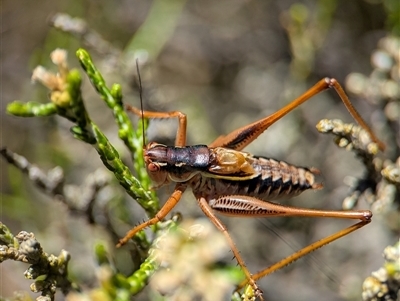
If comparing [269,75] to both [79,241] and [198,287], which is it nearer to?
[79,241]

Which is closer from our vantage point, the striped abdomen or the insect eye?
the insect eye

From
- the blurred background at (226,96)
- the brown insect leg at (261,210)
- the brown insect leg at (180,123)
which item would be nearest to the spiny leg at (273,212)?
the brown insect leg at (261,210)

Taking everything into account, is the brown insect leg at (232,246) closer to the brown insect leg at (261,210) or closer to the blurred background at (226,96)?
the brown insect leg at (261,210)

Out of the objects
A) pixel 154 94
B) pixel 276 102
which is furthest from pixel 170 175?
pixel 276 102

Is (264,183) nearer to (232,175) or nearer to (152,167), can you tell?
(232,175)

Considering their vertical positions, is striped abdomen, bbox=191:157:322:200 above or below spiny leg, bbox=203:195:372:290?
above

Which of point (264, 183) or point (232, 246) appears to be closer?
point (232, 246)

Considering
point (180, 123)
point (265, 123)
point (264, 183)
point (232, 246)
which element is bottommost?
point (232, 246)

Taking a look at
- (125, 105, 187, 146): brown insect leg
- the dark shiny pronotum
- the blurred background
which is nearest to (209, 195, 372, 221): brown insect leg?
the dark shiny pronotum

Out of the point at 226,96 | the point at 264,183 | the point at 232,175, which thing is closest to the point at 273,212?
the point at 264,183

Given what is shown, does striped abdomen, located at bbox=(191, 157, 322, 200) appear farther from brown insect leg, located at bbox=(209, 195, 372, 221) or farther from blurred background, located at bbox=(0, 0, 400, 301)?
blurred background, located at bbox=(0, 0, 400, 301)
